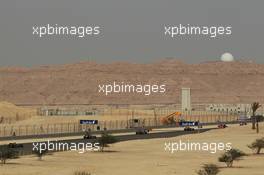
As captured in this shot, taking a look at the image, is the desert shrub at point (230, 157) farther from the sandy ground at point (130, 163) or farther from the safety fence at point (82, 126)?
the safety fence at point (82, 126)

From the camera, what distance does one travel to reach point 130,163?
45.5 m

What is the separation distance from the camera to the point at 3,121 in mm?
114812

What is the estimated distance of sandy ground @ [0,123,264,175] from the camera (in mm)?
39594

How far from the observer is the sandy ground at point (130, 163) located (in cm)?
3959

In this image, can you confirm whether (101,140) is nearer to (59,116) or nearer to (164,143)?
(164,143)

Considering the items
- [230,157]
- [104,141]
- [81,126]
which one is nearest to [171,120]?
[81,126]

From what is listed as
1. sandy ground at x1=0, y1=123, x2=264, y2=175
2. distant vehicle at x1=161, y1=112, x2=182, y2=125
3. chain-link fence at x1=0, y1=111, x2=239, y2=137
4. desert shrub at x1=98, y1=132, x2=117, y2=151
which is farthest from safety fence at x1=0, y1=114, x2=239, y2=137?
sandy ground at x1=0, y1=123, x2=264, y2=175

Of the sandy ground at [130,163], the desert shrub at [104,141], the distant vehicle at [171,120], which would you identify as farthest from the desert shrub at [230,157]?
the distant vehicle at [171,120]

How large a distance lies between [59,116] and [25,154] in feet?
235

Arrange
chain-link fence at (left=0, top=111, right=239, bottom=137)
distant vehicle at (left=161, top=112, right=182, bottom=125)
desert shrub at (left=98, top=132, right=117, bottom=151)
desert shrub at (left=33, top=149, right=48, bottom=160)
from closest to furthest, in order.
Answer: desert shrub at (left=33, top=149, right=48, bottom=160)
desert shrub at (left=98, top=132, right=117, bottom=151)
chain-link fence at (left=0, top=111, right=239, bottom=137)
distant vehicle at (left=161, top=112, right=182, bottom=125)

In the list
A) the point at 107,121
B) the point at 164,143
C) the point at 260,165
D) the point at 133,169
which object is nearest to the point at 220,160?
the point at 260,165

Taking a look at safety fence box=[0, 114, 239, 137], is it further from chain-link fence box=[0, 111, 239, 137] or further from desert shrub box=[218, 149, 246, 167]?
desert shrub box=[218, 149, 246, 167]

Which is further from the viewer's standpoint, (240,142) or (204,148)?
(240,142)

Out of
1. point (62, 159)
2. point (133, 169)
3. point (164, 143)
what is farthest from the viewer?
point (164, 143)
